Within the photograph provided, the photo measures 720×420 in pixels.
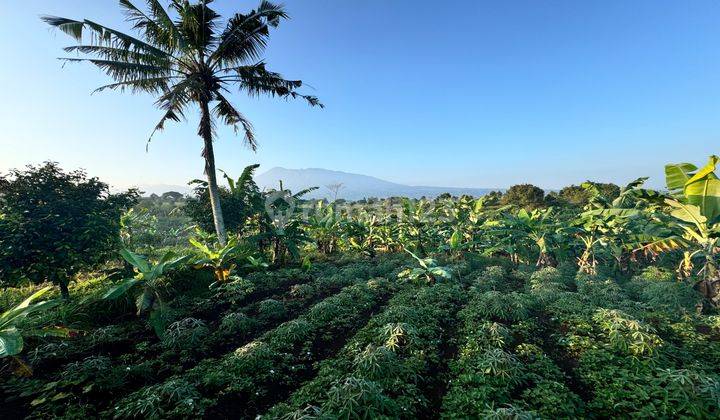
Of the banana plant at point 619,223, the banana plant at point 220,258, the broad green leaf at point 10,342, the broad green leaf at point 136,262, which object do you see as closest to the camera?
the broad green leaf at point 10,342

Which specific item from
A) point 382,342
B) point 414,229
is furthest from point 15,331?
point 414,229

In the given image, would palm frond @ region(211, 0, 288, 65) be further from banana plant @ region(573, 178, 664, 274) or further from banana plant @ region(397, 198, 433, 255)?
banana plant @ region(573, 178, 664, 274)

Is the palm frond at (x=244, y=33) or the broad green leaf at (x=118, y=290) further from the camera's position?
the palm frond at (x=244, y=33)

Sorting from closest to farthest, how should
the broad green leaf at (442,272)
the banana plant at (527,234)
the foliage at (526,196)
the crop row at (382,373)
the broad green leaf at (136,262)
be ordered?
1. the crop row at (382,373)
2. the broad green leaf at (136,262)
3. the broad green leaf at (442,272)
4. the banana plant at (527,234)
5. the foliage at (526,196)

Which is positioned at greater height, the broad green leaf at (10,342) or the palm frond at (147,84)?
the palm frond at (147,84)

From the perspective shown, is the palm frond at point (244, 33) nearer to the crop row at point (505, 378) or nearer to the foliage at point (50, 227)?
the foliage at point (50, 227)

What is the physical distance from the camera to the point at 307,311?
313 inches

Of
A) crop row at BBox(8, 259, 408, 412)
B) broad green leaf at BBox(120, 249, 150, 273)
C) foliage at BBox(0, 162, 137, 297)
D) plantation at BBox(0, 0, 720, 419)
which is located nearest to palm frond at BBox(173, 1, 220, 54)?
plantation at BBox(0, 0, 720, 419)

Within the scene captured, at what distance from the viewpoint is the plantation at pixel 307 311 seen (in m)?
4.21

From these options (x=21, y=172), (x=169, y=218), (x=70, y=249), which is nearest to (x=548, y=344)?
(x=70, y=249)

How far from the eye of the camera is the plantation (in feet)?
13.8

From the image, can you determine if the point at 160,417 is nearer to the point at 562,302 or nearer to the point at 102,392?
the point at 102,392

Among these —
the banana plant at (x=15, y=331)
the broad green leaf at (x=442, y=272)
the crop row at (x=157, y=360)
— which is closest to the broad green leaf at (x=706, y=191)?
the broad green leaf at (x=442, y=272)

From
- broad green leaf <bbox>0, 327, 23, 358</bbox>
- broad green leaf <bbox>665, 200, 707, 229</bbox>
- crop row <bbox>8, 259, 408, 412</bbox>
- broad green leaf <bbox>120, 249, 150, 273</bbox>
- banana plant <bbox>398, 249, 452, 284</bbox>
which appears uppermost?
broad green leaf <bbox>665, 200, 707, 229</bbox>
